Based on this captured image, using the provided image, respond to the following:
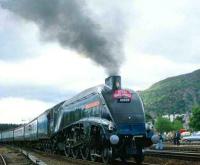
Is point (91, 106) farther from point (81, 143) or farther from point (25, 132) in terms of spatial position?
point (25, 132)

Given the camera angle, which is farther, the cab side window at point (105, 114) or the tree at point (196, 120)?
the tree at point (196, 120)

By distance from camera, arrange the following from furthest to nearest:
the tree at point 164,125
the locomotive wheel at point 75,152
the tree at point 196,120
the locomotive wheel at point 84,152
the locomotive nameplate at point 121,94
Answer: the tree at point 164,125, the tree at point 196,120, the locomotive wheel at point 75,152, the locomotive wheel at point 84,152, the locomotive nameplate at point 121,94

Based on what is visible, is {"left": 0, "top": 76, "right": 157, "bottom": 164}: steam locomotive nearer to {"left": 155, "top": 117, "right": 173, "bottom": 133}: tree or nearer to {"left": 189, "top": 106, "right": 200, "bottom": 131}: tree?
{"left": 189, "top": 106, "right": 200, "bottom": 131}: tree

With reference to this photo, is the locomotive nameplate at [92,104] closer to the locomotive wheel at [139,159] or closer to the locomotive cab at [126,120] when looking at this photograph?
the locomotive cab at [126,120]

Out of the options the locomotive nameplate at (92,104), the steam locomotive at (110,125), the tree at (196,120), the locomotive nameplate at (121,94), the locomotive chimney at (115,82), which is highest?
the tree at (196,120)

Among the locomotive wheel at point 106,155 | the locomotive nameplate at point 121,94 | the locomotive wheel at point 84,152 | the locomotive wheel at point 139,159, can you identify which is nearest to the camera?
the locomotive wheel at point 106,155

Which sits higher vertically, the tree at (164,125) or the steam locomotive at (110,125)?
the tree at (164,125)

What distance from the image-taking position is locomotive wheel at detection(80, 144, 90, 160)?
22.8 meters

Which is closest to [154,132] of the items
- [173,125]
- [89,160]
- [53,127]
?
[89,160]

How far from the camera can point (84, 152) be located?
23.8m

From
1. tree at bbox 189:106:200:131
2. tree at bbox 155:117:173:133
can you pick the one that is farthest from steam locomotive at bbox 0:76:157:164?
tree at bbox 155:117:173:133

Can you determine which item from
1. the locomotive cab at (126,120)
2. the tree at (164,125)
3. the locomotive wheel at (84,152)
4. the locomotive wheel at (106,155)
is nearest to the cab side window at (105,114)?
the locomotive cab at (126,120)

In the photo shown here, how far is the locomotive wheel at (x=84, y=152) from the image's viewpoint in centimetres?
2275

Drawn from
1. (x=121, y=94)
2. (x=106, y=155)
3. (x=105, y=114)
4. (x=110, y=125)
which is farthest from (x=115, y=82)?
(x=106, y=155)
